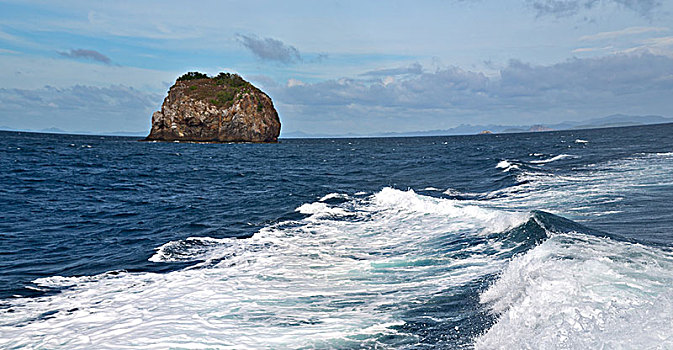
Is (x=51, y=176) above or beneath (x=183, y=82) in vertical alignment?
beneath

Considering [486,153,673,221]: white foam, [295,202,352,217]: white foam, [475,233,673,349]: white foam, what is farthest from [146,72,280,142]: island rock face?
[475,233,673,349]: white foam

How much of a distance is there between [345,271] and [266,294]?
2228 millimetres

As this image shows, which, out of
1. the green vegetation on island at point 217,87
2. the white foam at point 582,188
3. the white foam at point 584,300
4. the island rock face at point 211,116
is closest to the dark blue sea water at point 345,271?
the white foam at point 584,300

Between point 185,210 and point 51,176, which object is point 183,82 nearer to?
point 51,176

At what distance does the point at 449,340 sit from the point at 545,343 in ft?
4.50

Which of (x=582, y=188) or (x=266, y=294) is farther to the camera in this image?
(x=582, y=188)

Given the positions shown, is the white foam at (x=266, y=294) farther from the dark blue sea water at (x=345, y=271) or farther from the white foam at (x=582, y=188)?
the white foam at (x=582, y=188)

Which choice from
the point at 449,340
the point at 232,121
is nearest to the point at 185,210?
the point at 449,340

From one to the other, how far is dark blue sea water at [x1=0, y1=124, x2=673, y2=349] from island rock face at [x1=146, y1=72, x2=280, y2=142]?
83.5m

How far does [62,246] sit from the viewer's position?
13.3 m

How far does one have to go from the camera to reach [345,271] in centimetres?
1048

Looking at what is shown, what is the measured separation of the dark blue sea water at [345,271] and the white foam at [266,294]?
4cm

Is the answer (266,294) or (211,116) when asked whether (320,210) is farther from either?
(211,116)

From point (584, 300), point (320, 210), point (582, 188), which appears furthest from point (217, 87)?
point (584, 300)
